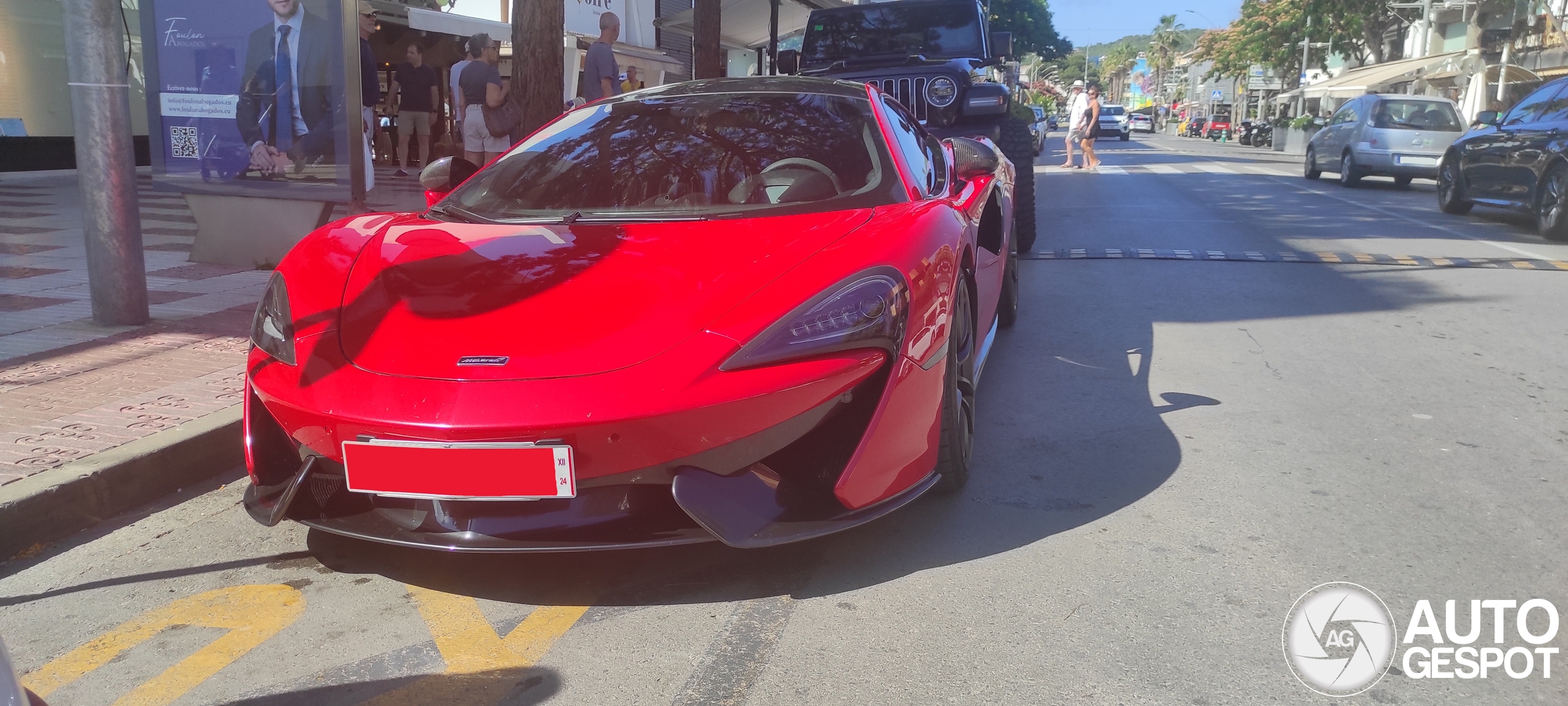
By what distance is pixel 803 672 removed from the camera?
238 cm

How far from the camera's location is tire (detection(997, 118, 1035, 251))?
822 cm

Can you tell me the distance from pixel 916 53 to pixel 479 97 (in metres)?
3.90

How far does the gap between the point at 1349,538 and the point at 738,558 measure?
5.37ft

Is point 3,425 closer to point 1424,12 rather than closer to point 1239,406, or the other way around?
point 1239,406

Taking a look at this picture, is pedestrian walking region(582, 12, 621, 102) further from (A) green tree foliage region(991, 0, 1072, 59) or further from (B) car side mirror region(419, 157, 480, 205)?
(A) green tree foliage region(991, 0, 1072, 59)

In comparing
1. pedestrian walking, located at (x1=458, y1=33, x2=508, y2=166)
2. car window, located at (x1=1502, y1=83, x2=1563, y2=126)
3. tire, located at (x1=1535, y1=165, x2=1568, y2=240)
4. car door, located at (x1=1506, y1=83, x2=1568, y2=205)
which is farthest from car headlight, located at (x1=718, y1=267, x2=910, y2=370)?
car window, located at (x1=1502, y1=83, x2=1563, y2=126)

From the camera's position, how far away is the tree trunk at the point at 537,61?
750 cm

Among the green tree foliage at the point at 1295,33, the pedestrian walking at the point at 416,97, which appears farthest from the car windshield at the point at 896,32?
the green tree foliage at the point at 1295,33

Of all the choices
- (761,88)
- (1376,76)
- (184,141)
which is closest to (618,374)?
(761,88)

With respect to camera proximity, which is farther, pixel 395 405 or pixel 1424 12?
pixel 1424 12

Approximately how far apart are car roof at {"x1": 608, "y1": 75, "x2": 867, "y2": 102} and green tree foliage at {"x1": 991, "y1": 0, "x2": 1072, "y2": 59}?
61869mm

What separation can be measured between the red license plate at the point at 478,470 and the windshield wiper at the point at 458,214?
3.90 ft

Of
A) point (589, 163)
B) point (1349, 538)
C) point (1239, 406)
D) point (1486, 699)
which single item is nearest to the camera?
point (1486, 699)

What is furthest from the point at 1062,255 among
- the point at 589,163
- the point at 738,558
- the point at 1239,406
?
the point at 738,558
